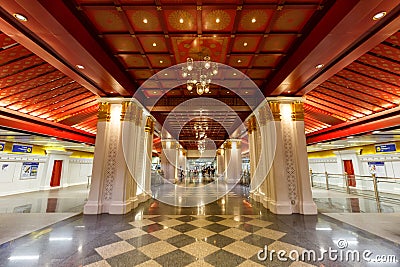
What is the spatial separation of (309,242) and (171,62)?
442cm

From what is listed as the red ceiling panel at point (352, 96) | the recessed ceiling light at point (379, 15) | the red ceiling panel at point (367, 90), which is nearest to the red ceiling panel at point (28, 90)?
the recessed ceiling light at point (379, 15)

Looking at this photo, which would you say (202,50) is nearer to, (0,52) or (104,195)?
(0,52)

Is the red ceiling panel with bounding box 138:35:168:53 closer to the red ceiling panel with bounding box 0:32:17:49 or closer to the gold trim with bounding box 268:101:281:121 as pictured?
the red ceiling panel with bounding box 0:32:17:49

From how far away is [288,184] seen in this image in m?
4.84

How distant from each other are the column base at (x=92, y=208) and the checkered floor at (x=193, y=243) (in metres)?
1.43

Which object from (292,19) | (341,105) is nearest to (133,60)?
(292,19)

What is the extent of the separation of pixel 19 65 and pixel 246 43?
15.4 ft

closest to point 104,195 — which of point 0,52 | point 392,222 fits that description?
point 0,52

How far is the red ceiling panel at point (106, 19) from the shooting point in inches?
106

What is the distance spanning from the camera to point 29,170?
30.6 feet

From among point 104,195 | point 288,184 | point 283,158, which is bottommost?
point 104,195

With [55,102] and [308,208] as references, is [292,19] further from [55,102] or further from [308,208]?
[55,102]

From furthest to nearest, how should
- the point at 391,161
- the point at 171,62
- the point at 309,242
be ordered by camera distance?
the point at 391,161, the point at 171,62, the point at 309,242

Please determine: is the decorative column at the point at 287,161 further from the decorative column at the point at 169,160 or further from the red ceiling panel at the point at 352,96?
the decorative column at the point at 169,160
